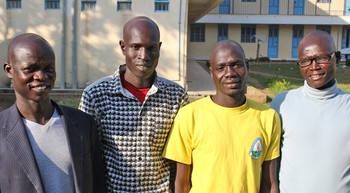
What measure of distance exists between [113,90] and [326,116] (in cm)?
123

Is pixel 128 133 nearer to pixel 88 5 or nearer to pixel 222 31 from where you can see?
pixel 88 5

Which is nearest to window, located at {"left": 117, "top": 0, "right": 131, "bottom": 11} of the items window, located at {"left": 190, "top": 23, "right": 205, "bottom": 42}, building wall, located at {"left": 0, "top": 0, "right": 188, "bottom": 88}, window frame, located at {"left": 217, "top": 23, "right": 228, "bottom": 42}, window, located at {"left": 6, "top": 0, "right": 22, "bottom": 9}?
building wall, located at {"left": 0, "top": 0, "right": 188, "bottom": 88}

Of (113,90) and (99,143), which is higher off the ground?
(113,90)

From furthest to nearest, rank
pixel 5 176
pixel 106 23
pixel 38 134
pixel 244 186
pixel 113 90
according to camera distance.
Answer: pixel 106 23 → pixel 113 90 → pixel 244 186 → pixel 38 134 → pixel 5 176

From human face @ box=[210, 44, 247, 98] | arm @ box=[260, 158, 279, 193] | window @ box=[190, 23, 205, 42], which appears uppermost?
window @ box=[190, 23, 205, 42]

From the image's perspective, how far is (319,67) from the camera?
238 centimetres

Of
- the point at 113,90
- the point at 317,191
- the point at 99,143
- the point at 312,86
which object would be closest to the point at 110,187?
the point at 99,143

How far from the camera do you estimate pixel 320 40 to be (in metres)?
2.40

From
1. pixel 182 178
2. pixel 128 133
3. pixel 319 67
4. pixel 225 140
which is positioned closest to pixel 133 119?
pixel 128 133

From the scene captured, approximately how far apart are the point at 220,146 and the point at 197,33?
87.6ft

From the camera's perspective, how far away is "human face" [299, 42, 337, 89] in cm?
237

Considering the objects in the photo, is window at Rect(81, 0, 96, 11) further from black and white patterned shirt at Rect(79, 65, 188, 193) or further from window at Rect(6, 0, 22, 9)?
black and white patterned shirt at Rect(79, 65, 188, 193)

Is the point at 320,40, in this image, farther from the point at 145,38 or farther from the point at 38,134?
the point at 38,134

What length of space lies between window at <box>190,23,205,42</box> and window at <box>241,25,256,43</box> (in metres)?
2.77
